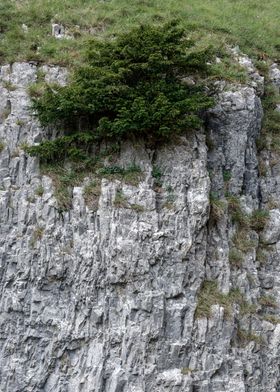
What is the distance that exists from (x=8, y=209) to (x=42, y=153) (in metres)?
1.41

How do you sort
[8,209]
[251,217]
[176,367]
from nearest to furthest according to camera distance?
[176,367] < [8,209] < [251,217]

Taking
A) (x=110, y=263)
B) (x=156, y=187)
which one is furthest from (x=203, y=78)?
(x=110, y=263)

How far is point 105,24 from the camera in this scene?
14.4 m

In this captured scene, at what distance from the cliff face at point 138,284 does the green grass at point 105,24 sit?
319cm

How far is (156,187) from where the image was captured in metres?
10.3

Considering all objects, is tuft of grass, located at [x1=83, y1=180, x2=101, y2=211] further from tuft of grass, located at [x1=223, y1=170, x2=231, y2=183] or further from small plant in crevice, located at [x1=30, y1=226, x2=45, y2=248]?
tuft of grass, located at [x1=223, y1=170, x2=231, y2=183]

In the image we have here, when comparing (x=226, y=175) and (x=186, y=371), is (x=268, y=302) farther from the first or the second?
(x=226, y=175)

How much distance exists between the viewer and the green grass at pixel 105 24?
12.9 m

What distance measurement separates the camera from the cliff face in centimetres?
896

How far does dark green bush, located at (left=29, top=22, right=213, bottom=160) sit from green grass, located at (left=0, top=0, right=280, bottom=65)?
223 centimetres

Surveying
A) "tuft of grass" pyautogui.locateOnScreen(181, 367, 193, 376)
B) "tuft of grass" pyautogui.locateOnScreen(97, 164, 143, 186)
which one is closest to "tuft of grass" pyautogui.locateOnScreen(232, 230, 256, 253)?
"tuft of grass" pyautogui.locateOnScreen(97, 164, 143, 186)

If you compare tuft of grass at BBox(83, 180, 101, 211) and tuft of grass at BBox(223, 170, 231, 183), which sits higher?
tuft of grass at BBox(223, 170, 231, 183)

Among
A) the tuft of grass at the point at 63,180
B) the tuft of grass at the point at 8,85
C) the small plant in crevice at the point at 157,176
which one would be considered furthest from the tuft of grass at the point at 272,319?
the tuft of grass at the point at 8,85

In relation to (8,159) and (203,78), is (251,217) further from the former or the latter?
(8,159)
